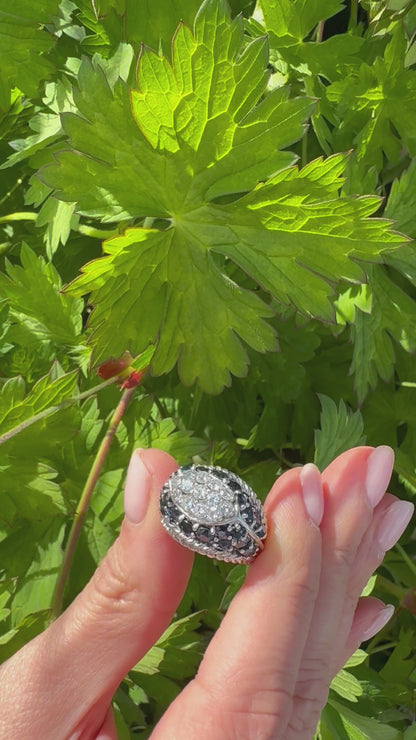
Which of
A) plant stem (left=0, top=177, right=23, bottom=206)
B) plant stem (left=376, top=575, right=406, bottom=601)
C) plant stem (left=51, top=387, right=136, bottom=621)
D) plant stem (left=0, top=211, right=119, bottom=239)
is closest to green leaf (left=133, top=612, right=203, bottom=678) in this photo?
plant stem (left=51, top=387, right=136, bottom=621)

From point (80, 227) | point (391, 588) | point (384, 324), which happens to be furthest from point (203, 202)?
point (391, 588)

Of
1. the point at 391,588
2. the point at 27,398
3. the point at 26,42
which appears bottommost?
the point at 391,588

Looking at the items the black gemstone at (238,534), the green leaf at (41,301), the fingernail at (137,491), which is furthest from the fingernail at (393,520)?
the green leaf at (41,301)

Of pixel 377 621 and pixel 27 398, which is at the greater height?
pixel 27 398

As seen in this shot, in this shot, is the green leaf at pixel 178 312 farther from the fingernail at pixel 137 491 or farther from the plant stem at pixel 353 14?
the plant stem at pixel 353 14

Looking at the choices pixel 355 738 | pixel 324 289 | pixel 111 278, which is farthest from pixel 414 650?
pixel 111 278

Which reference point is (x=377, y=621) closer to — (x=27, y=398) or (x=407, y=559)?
(x=407, y=559)

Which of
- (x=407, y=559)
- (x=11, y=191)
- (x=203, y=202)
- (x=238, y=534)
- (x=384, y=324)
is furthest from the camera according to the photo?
(x=11, y=191)
